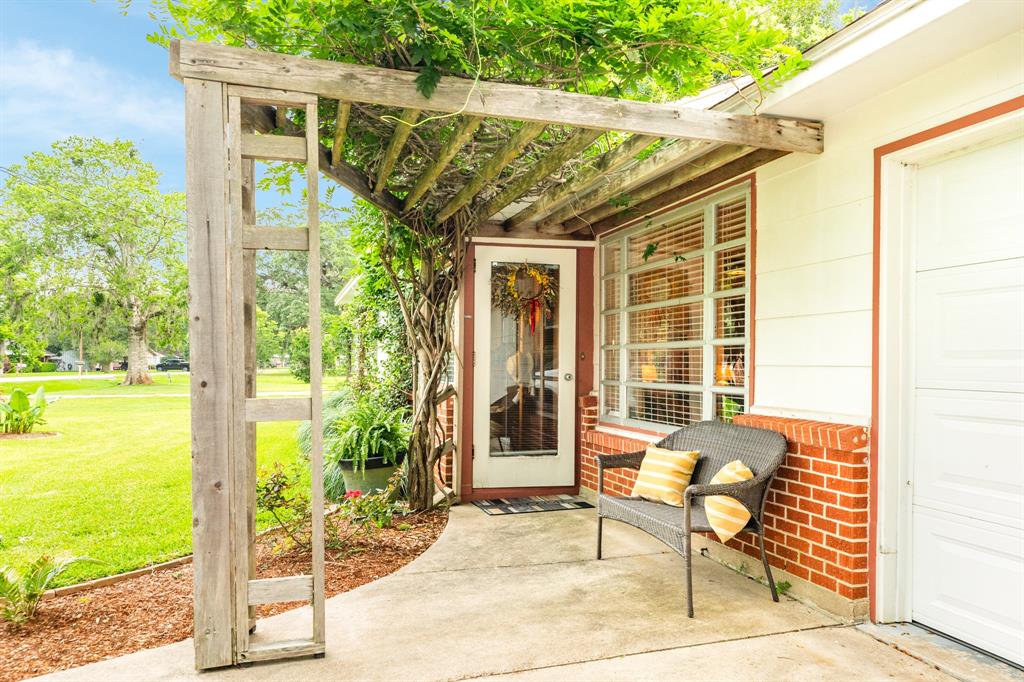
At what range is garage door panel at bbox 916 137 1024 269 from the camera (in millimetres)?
2434

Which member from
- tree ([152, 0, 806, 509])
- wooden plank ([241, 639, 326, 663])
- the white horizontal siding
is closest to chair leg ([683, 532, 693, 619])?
the white horizontal siding

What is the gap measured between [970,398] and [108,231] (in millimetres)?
21328

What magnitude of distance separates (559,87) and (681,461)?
2.06 metres

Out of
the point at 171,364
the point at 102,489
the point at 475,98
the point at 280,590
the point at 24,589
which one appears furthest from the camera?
the point at 171,364

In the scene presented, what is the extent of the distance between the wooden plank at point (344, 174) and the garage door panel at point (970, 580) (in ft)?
10.6

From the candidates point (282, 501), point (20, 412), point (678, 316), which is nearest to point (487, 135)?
point (678, 316)

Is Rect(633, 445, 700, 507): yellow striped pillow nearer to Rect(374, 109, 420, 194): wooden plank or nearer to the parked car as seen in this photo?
Rect(374, 109, 420, 194): wooden plank

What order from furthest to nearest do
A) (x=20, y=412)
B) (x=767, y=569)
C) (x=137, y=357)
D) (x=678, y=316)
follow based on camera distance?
1. (x=137, y=357)
2. (x=20, y=412)
3. (x=678, y=316)
4. (x=767, y=569)

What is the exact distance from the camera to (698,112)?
2.85m

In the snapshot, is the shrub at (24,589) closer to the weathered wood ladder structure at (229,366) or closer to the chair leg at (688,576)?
the weathered wood ladder structure at (229,366)

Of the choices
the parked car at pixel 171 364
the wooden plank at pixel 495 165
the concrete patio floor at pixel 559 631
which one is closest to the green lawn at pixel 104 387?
the parked car at pixel 171 364

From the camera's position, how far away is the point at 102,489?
7922 millimetres

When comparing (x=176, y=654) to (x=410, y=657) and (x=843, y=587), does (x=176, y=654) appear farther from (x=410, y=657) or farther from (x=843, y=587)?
(x=843, y=587)

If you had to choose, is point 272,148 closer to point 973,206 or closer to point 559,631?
point 559,631
